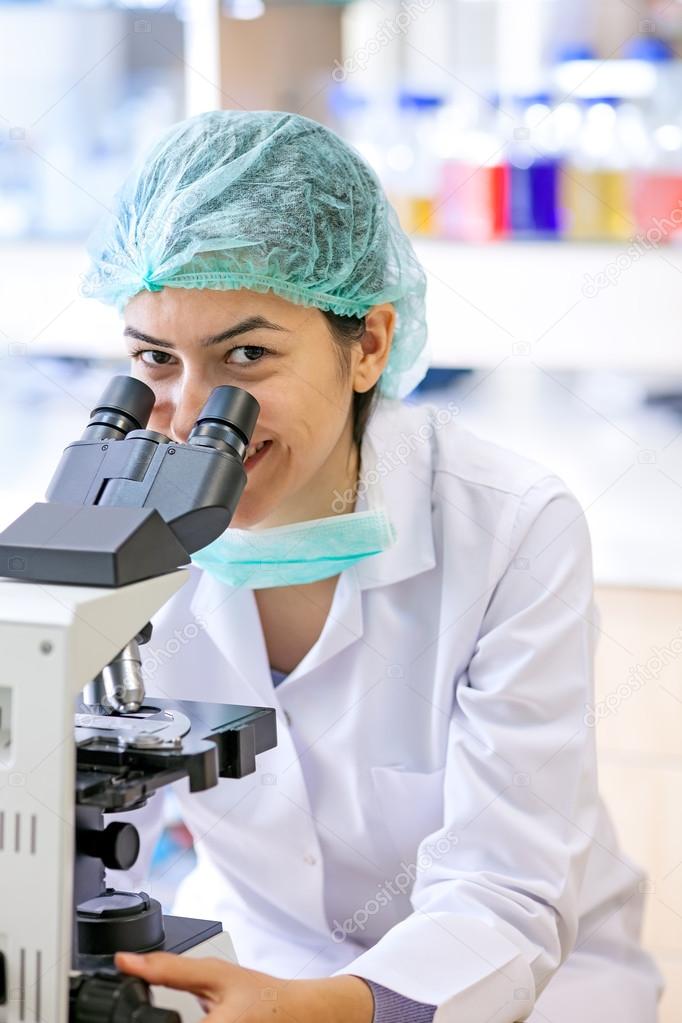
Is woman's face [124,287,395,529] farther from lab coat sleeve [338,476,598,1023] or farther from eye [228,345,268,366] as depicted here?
lab coat sleeve [338,476,598,1023]

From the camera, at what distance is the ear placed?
1.40 metres

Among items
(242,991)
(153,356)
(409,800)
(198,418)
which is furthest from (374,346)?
(242,991)

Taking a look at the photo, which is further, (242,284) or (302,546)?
(302,546)

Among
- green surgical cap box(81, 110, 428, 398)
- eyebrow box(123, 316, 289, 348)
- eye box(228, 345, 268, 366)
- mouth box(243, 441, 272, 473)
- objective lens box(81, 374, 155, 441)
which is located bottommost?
mouth box(243, 441, 272, 473)

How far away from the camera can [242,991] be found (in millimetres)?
933

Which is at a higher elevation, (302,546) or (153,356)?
(153,356)

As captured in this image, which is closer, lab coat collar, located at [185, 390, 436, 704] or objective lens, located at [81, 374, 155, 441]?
objective lens, located at [81, 374, 155, 441]

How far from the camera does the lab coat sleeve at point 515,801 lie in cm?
112

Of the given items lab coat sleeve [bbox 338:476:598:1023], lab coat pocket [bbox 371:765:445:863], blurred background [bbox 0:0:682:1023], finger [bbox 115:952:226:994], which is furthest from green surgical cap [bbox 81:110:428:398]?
blurred background [bbox 0:0:682:1023]

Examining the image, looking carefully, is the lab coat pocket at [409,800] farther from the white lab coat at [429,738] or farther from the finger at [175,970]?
the finger at [175,970]

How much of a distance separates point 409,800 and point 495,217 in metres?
1.24

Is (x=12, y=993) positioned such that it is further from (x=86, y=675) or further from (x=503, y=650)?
(x=503, y=650)

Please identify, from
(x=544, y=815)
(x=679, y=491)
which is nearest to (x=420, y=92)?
(x=679, y=491)

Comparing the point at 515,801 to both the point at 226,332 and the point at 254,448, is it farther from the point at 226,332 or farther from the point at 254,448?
the point at 226,332
